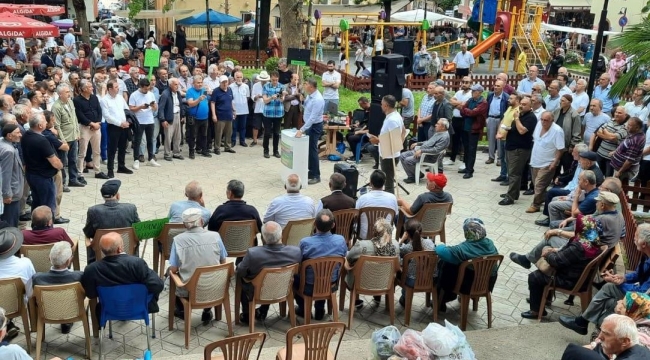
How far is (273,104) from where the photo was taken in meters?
12.7

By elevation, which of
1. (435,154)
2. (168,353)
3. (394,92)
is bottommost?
(168,353)

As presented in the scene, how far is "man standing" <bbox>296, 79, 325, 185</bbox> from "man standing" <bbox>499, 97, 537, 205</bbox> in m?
3.14

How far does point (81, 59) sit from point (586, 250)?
1553 cm

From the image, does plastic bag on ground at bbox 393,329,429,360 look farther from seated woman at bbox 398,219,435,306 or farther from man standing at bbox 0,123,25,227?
man standing at bbox 0,123,25,227

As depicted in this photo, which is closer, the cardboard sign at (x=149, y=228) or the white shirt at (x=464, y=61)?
the cardboard sign at (x=149, y=228)

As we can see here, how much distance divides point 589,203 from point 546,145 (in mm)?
2378

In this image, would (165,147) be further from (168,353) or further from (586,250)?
(586,250)

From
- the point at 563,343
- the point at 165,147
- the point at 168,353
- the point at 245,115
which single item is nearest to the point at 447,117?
the point at 245,115

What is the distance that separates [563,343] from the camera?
6148 millimetres

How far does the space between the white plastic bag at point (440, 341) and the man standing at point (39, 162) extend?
5.94 m

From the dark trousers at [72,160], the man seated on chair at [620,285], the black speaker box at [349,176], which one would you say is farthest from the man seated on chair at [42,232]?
the man seated on chair at [620,285]

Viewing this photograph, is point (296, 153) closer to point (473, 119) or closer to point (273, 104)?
point (273, 104)

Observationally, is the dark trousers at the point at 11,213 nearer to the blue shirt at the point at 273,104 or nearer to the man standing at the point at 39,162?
the man standing at the point at 39,162

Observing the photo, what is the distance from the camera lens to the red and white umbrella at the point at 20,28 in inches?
595
